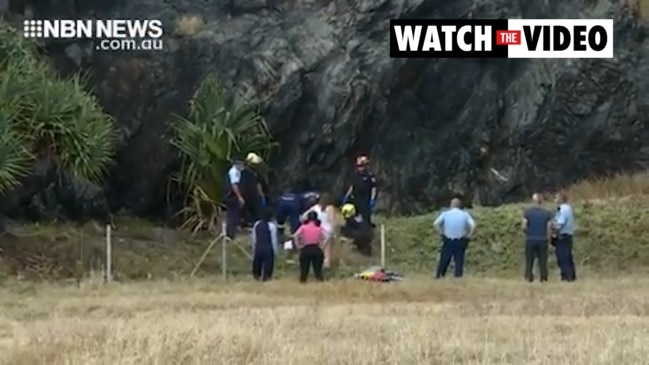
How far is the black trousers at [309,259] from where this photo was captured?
24469mm

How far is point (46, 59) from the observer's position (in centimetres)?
2997

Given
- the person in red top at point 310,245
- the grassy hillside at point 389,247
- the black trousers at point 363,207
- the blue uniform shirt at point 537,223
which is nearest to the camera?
the person in red top at point 310,245

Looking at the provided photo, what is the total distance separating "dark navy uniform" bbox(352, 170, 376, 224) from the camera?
89.2ft

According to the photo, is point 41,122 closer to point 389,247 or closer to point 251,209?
point 251,209

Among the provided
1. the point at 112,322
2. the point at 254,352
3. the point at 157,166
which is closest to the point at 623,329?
the point at 254,352

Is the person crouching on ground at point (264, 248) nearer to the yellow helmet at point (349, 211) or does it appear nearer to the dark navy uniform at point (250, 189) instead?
the dark navy uniform at point (250, 189)

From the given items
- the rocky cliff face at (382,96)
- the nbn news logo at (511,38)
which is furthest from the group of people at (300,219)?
the nbn news logo at (511,38)

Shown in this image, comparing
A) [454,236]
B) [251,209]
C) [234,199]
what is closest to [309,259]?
[454,236]

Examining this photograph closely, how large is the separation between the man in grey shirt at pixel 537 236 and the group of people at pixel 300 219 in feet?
10.7

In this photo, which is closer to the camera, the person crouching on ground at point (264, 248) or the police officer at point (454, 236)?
the person crouching on ground at point (264, 248)

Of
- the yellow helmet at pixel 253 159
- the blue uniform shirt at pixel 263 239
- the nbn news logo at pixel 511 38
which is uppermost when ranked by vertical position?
the nbn news logo at pixel 511 38

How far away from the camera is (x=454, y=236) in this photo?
83.1ft

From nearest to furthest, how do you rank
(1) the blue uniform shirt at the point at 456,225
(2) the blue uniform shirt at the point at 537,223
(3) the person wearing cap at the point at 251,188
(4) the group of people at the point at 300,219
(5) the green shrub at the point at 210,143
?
(4) the group of people at the point at 300,219
(2) the blue uniform shirt at the point at 537,223
(1) the blue uniform shirt at the point at 456,225
(3) the person wearing cap at the point at 251,188
(5) the green shrub at the point at 210,143

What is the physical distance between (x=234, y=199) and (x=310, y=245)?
11.0ft
